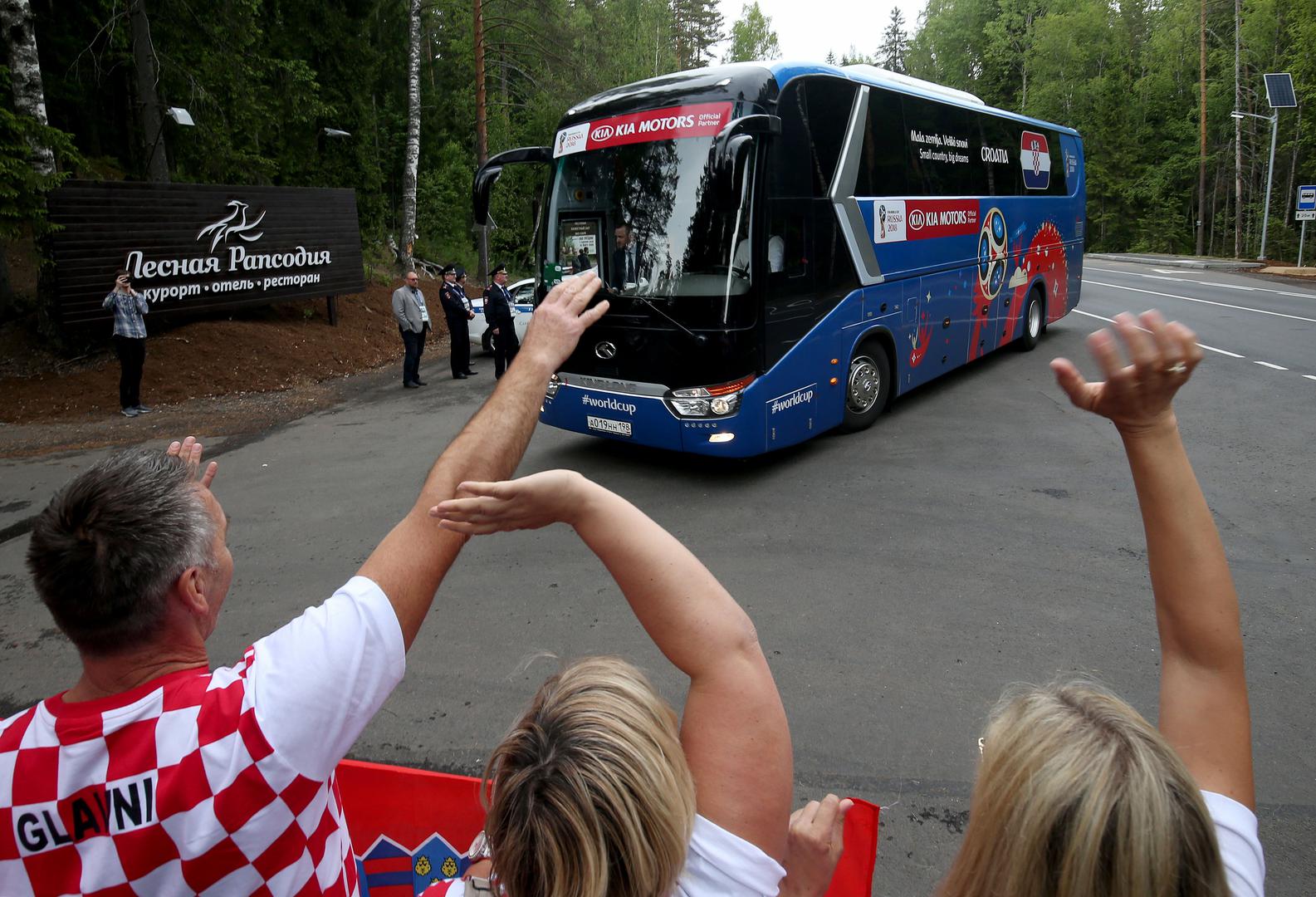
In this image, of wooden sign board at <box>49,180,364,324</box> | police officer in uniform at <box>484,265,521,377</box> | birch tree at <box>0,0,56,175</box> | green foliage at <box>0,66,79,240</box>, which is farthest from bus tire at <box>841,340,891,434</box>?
birch tree at <box>0,0,56,175</box>

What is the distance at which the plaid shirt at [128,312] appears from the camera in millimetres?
11656

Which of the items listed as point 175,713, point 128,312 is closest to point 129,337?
point 128,312

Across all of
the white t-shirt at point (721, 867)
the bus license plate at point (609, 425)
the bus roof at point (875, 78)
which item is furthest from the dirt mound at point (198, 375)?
the white t-shirt at point (721, 867)

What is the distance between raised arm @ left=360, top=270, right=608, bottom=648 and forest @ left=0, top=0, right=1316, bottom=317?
476 inches

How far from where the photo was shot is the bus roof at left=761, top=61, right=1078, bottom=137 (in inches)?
310

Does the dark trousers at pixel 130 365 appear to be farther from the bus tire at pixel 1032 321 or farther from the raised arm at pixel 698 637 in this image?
the bus tire at pixel 1032 321

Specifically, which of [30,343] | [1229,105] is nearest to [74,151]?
[30,343]

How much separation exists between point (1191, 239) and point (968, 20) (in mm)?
28809

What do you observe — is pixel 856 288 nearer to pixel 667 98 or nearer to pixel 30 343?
pixel 667 98

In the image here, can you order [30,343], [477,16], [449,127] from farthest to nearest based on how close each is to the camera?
[449,127]
[477,16]
[30,343]

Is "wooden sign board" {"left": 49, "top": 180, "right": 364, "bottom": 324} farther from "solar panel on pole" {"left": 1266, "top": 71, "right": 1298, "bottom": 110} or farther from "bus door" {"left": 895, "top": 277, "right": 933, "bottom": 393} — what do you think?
"solar panel on pole" {"left": 1266, "top": 71, "right": 1298, "bottom": 110}

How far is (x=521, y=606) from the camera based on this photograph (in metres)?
5.58

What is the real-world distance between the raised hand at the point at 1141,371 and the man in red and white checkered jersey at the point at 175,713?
133 cm

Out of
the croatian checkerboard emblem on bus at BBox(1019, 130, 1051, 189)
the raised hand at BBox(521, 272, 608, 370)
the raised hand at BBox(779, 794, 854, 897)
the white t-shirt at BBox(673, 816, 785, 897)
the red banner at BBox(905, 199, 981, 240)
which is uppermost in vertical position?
the croatian checkerboard emblem on bus at BBox(1019, 130, 1051, 189)
